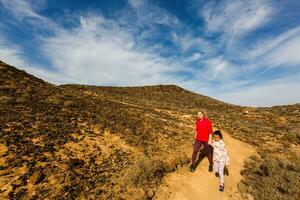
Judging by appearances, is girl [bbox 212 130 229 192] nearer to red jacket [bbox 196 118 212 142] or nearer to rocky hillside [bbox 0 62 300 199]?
red jacket [bbox 196 118 212 142]

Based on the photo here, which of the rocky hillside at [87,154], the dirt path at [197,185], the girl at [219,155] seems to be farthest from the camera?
the girl at [219,155]

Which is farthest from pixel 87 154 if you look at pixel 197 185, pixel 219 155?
pixel 219 155

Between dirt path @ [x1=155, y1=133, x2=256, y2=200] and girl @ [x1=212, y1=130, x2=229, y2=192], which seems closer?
dirt path @ [x1=155, y1=133, x2=256, y2=200]

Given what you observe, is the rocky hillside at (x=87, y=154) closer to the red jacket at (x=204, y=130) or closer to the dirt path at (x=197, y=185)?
the dirt path at (x=197, y=185)

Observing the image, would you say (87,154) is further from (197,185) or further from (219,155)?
(219,155)

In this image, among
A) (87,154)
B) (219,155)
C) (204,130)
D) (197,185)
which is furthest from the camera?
(204,130)

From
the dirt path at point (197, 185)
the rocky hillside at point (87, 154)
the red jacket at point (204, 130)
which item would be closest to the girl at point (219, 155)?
the red jacket at point (204, 130)

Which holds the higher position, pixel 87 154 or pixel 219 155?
pixel 219 155

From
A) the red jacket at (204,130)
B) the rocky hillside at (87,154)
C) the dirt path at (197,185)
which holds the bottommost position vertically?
the dirt path at (197,185)

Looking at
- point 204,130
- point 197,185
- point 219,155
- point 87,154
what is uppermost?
point 204,130

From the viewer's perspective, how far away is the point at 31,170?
6.55 m

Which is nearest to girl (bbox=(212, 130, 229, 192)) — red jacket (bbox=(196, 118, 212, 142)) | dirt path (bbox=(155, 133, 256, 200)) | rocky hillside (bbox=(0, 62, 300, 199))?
red jacket (bbox=(196, 118, 212, 142))

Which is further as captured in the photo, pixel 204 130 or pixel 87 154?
pixel 204 130

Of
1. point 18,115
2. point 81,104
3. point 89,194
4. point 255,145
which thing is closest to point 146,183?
point 89,194
